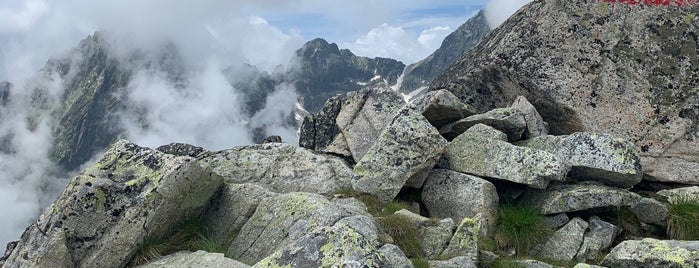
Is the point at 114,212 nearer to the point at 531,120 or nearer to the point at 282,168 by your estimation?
the point at 282,168

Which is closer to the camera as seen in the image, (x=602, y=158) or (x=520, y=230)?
(x=520, y=230)

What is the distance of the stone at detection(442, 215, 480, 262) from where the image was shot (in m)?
11.9

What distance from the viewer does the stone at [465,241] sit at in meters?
11.9

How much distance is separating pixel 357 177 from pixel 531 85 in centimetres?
929

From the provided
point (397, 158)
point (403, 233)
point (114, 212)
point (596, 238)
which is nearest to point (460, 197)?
point (397, 158)

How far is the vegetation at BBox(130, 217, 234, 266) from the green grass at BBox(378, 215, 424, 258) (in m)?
4.24

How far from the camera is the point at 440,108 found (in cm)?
1936

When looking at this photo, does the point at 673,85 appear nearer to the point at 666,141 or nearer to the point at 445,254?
the point at 666,141

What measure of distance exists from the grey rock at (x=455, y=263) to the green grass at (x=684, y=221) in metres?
7.66

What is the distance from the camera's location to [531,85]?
2108 centimetres

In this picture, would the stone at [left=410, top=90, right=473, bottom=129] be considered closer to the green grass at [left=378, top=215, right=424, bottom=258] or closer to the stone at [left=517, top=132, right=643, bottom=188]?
the stone at [left=517, top=132, right=643, bottom=188]

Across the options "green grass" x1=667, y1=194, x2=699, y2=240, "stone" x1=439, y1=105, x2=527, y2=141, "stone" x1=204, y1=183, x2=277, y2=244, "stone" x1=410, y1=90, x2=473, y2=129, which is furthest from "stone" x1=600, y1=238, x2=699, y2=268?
"stone" x1=204, y1=183, x2=277, y2=244

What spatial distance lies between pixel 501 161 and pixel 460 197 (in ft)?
6.11

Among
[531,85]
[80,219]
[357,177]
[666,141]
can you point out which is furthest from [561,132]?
[80,219]
